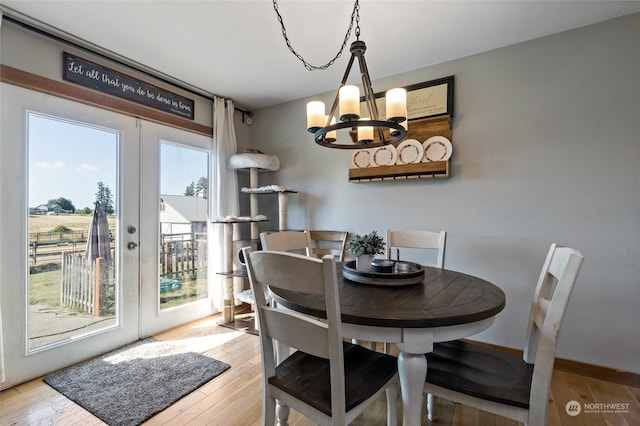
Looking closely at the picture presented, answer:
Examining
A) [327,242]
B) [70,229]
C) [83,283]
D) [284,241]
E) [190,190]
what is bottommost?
[83,283]

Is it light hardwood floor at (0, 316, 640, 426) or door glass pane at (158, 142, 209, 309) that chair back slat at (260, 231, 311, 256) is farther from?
door glass pane at (158, 142, 209, 309)

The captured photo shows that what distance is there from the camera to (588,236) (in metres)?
2.03

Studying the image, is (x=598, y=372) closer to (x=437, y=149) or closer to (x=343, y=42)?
(x=437, y=149)

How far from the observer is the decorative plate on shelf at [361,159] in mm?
2822

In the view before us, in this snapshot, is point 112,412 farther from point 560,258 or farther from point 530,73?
point 530,73

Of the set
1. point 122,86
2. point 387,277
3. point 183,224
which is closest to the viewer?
point 387,277

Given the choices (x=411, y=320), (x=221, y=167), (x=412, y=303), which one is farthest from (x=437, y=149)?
(x=221, y=167)

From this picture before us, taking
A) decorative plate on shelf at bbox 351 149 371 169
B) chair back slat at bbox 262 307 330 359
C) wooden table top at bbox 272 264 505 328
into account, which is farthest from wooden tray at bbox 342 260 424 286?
decorative plate on shelf at bbox 351 149 371 169

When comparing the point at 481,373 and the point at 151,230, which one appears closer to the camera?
the point at 481,373

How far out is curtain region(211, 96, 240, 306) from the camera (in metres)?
3.17

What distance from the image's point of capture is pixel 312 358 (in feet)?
4.25

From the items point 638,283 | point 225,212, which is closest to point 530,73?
point 638,283

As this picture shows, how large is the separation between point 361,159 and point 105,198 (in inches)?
89.6

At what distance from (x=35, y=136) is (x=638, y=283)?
4.22 m
